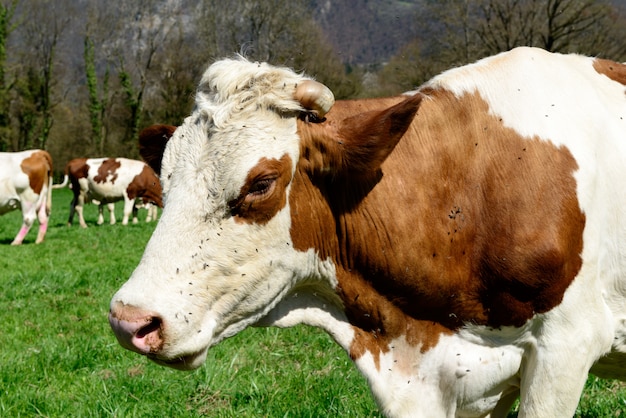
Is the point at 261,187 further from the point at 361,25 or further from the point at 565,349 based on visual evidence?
the point at 361,25

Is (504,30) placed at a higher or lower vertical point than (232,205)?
lower

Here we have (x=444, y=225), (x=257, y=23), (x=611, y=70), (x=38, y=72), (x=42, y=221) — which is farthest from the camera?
(x=38, y=72)

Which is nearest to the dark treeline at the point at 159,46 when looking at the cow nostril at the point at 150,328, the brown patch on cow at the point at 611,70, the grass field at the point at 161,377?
the grass field at the point at 161,377


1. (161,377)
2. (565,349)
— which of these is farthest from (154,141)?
(161,377)

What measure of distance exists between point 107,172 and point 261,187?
2415 cm

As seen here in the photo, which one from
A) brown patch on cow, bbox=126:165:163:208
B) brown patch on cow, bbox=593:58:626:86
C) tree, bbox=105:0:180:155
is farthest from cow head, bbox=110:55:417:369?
tree, bbox=105:0:180:155

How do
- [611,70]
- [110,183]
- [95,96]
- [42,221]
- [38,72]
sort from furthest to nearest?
[95,96] < [38,72] < [110,183] < [42,221] < [611,70]

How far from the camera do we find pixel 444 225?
112 inches

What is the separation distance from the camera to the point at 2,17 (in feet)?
152

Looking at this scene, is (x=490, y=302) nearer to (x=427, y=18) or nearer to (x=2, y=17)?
(x=427, y=18)

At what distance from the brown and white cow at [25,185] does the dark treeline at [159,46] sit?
51.6ft

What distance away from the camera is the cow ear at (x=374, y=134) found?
2609 millimetres

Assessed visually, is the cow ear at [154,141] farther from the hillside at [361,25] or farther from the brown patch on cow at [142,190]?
the hillside at [361,25]

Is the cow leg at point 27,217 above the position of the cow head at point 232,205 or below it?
below
